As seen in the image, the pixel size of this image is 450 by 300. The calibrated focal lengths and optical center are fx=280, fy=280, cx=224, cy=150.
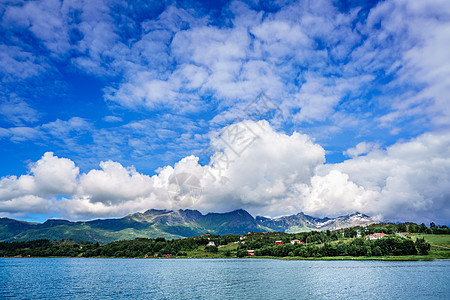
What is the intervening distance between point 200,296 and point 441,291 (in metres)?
55.2

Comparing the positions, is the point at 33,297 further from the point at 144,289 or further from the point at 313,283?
the point at 313,283

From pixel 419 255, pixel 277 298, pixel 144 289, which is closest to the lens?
pixel 277 298

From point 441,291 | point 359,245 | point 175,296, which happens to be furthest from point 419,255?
point 175,296

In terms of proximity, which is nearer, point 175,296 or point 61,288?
point 175,296

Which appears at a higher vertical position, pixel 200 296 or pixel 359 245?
pixel 359 245

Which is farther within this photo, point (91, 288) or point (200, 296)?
point (91, 288)

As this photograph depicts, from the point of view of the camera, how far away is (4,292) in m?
68.2

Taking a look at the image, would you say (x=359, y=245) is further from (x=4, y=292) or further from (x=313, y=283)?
(x=4, y=292)

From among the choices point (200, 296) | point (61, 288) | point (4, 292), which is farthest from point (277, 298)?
point (4, 292)

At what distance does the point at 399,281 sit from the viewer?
3179 inches

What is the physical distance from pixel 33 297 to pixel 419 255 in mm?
189112

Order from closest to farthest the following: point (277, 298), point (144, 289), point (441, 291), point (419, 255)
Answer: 1. point (277, 298)
2. point (441, 291)
3. point (144, 289)
4. point (419, 255)

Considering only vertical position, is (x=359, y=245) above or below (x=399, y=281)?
above

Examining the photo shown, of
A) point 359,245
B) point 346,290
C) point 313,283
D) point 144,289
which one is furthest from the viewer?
point 359,245
